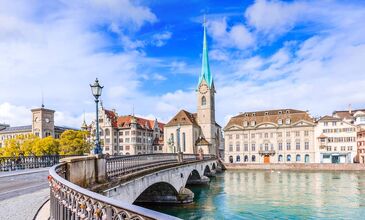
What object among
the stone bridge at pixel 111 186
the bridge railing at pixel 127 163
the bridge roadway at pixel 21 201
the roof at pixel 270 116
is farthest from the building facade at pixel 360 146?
the bridge roadway at pixel 21 201

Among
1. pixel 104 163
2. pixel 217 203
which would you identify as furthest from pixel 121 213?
pixel 217 203

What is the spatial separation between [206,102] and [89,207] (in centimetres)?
8897

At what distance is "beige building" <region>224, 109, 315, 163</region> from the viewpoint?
3123 inches

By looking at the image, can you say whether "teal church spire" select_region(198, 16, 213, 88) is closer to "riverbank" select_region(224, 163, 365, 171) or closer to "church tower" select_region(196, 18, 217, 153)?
"church tower" select_region(196, 18, 217, 153)

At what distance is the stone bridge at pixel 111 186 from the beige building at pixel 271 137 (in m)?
50.7

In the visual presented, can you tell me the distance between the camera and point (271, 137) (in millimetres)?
83438

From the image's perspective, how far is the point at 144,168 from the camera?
22219 mm

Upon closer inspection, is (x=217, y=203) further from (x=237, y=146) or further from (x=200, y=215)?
(x=237, y=146)

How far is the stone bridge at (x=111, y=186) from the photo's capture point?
4246mm

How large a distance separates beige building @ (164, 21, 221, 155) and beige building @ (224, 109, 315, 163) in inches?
225

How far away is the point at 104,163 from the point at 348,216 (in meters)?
20.4

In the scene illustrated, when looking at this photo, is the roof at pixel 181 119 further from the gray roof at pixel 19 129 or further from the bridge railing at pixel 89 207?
the bridge railing at pixel 89 207

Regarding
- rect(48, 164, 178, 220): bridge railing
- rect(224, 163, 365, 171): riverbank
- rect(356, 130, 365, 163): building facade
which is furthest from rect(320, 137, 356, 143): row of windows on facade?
rect(48, 164, 178, 220): bridge railing

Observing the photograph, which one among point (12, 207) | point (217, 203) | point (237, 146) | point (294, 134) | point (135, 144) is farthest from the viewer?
point (135, 144)
